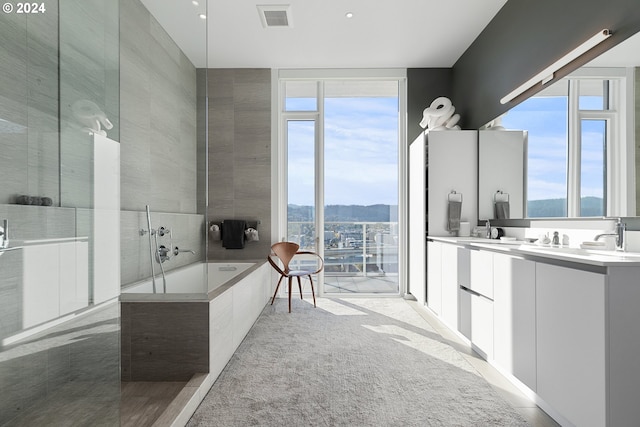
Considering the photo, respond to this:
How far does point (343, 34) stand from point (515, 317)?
9.70ft

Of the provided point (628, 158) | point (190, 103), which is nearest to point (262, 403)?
point (190, 103)

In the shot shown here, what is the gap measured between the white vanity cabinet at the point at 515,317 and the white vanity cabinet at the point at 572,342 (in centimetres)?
7

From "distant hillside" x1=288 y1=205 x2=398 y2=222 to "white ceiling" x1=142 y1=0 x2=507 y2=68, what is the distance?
66.3 inches

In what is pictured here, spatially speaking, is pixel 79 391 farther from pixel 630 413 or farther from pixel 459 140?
pixel 459 140

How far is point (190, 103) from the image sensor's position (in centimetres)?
234

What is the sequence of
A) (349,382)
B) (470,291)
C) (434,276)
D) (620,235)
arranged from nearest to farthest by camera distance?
1. (620,235)
2. (349,382)
3. (470,291)
4. (434,276)

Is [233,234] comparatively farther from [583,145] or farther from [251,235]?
[583,145]

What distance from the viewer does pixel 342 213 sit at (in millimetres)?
4590

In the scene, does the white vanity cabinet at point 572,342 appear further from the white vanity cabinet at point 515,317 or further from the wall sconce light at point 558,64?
the wall sconce light at point 558,64

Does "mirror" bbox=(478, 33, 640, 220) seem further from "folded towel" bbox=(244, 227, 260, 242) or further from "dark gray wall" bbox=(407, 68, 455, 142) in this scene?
"folded towel" bbox=(244, 227, 260, 242)

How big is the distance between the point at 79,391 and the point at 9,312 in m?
0.35

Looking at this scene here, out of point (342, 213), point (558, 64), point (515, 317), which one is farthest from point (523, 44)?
point (342, 213)

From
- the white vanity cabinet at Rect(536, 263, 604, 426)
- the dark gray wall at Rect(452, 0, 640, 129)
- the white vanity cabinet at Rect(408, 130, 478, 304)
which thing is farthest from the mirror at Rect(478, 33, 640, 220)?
the white vanity cabinet at Rect(536, 263, 604, 426)

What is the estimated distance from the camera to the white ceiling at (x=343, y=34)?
313 cm
